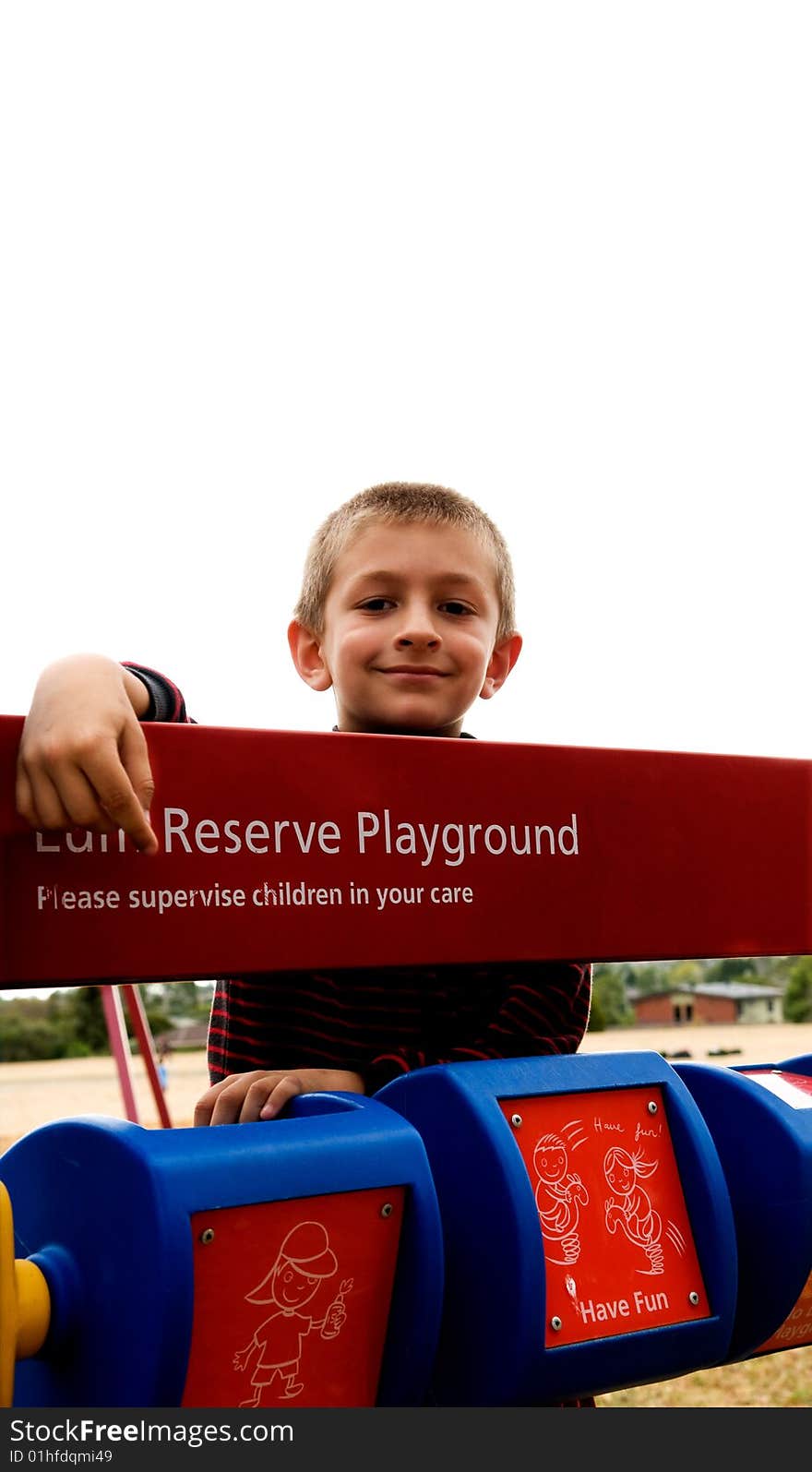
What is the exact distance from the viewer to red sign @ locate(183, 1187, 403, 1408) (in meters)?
0.80

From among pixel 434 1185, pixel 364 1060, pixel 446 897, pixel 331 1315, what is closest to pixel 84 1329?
pixel 331 1315

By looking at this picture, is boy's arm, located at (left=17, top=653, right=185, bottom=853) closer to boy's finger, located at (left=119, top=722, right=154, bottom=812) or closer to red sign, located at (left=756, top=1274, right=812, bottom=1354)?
boy's finger, located at (left=119, top=722, right=154, bottom=812)

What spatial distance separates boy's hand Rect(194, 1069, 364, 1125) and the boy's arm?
0.91 feet

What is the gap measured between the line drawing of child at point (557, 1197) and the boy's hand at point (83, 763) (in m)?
0.39

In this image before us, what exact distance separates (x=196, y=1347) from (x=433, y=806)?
419 millimetres

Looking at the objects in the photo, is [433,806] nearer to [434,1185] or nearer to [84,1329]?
[434,1185]

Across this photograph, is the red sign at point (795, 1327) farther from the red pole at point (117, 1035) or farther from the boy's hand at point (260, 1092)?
the red pole at point (117, 1035)

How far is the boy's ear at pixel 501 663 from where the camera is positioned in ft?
5.20

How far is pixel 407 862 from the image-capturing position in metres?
0.99

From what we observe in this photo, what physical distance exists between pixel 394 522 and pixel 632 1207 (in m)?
0.76

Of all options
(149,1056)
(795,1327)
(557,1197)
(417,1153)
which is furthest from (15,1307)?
(149,1056)


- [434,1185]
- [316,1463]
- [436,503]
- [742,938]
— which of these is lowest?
[316,1463]

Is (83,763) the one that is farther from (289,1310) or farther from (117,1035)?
(117,1035)

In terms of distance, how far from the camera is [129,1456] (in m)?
0.76
